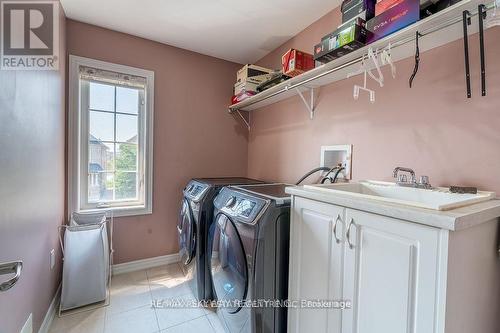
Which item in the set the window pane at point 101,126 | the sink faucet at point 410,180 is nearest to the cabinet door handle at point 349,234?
the sink faucet at point 410,180

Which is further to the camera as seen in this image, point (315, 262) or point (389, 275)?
point (315, 262)

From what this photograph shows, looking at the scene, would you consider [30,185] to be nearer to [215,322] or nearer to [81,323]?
[81,323]

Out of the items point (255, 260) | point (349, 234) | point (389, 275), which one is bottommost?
point (255, 260)

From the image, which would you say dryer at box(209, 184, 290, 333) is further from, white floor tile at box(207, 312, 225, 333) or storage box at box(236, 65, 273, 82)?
storage box at box(236, 65, 273, 82)

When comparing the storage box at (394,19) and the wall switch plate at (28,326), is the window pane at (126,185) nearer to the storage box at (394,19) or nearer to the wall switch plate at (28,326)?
the wall switch plate at (28,326)

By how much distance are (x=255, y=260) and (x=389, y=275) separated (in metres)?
0.61

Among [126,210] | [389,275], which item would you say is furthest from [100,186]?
[389,275]

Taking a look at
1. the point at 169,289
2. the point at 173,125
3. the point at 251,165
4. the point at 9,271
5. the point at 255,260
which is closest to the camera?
the point at 9,271

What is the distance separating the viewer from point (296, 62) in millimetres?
1731

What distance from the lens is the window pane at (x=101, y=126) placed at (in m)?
2.22

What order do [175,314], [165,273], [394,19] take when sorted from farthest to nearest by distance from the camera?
[165,273] → [175,314] → [394,19]

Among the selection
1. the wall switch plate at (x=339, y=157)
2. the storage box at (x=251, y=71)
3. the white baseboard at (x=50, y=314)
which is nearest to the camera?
the white baseboard at (x=50, y=314)

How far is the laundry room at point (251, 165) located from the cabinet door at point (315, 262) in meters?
0.01

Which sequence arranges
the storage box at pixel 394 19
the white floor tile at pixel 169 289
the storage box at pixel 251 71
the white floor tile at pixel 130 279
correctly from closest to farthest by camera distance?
1. the storage box at pixel 394 19
2. the white floor tile at pixel 169 289
3. the white floor tile at pixel 130 279
4. the storage box at pixel 251 71
